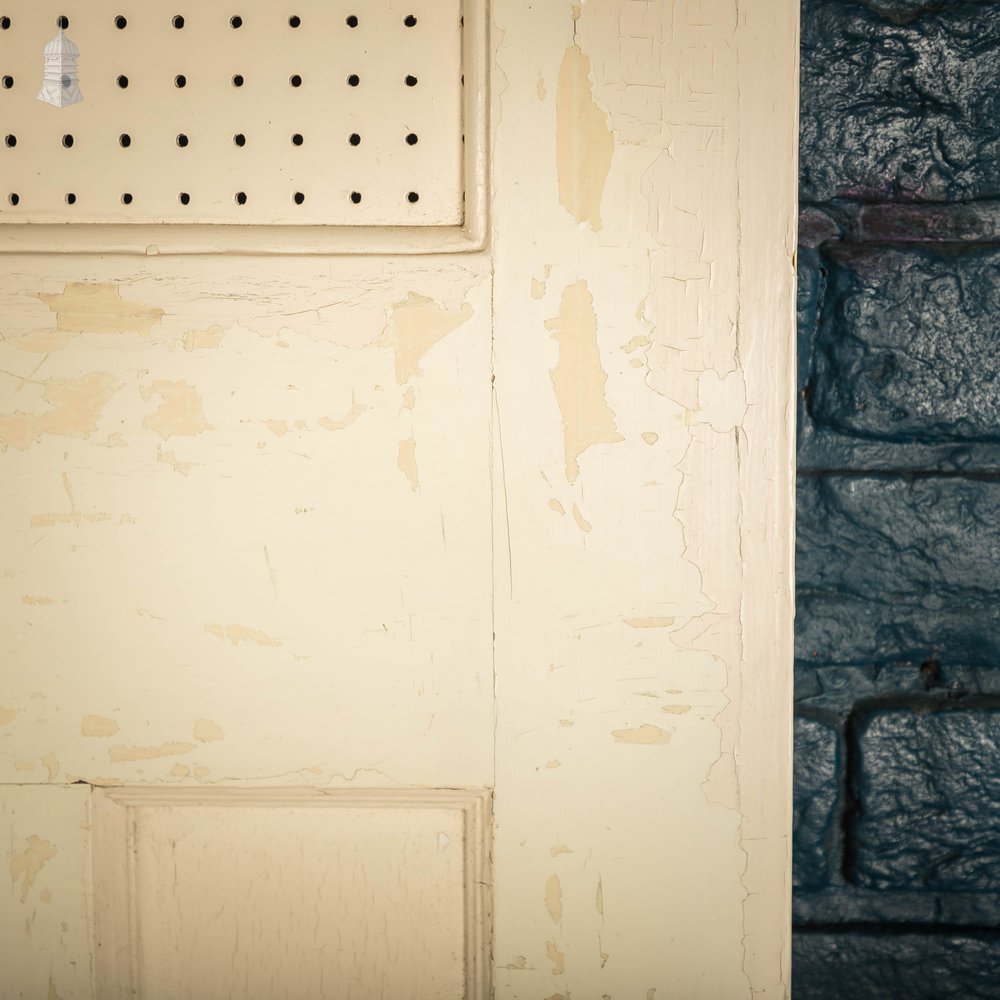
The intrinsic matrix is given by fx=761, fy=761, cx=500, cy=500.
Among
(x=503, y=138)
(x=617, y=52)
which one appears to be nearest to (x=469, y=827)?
(x=503, y=138)

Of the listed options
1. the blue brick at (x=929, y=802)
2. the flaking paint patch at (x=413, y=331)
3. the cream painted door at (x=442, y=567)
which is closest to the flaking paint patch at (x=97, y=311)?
the cream painted door at (x=442, y=567)

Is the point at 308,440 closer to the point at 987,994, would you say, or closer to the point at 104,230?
the point at 104,230

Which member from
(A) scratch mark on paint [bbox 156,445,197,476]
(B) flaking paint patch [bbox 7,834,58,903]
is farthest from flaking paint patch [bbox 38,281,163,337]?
(B) flaking paint patch [bbox 7,834,58,903]

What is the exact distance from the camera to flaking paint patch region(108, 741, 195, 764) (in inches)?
33.4

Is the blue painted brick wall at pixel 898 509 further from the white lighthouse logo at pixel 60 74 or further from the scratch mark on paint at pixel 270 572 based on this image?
the white lighthouse logo at pixel 60 74

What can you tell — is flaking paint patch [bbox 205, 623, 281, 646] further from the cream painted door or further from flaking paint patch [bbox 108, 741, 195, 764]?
flaking paint patch [bbox 108, 741, 195, 764]

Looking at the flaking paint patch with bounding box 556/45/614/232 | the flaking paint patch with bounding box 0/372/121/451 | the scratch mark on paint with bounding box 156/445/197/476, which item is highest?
the flaking paint patch with bounding box 556/45/614/232

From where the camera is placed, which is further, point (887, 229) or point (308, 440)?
point (887, 229)

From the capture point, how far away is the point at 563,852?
841 mm

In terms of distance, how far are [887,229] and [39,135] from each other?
985 millimetres

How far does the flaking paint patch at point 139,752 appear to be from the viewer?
85 centimetres

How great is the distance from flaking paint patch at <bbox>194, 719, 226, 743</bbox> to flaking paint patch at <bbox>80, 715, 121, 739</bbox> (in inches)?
3.5

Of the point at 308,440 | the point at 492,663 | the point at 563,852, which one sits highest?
the point at 308,440

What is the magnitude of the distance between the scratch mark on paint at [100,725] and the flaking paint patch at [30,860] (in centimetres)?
14
